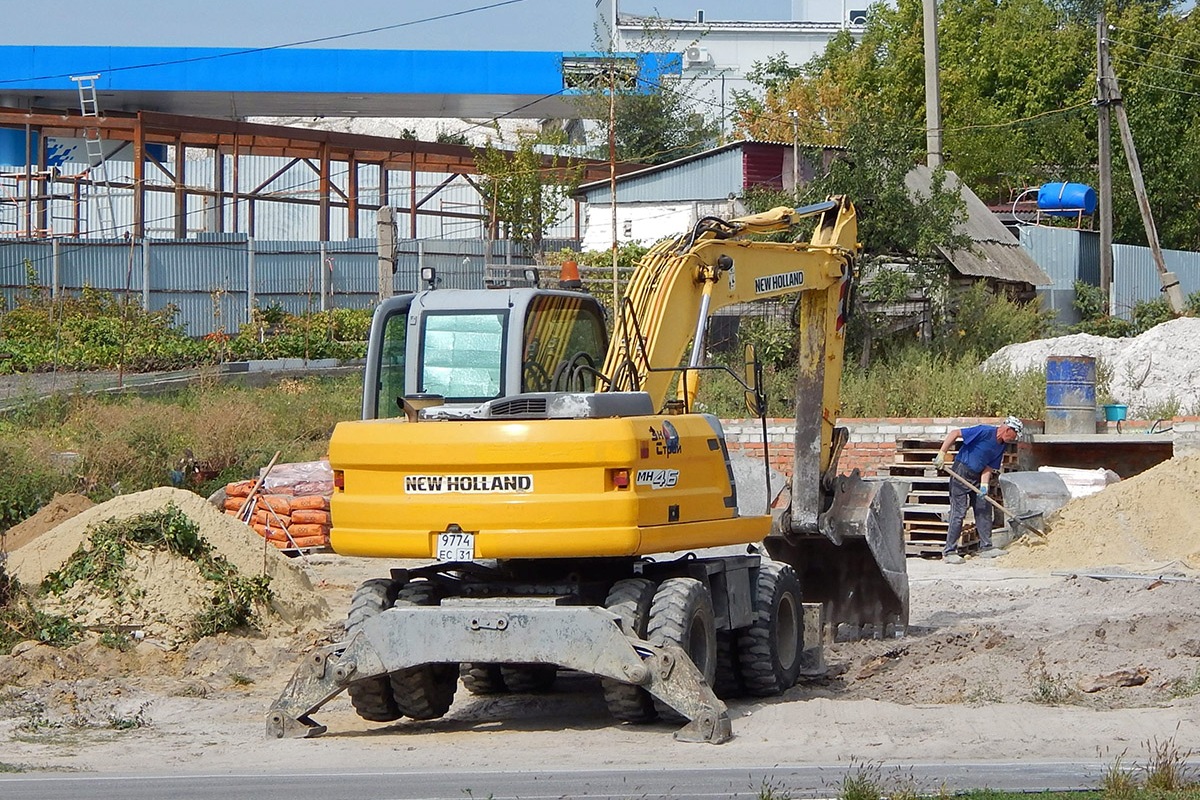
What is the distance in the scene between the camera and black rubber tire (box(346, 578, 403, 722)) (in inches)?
376

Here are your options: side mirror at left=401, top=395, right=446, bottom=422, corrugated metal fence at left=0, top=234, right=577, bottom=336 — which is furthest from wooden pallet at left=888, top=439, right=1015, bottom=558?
corrugated metal fence at left=0, top=234, right=577, bottom=336

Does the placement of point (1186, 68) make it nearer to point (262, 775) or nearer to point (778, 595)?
point (778, 595)

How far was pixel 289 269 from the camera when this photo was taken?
32812 millimetres

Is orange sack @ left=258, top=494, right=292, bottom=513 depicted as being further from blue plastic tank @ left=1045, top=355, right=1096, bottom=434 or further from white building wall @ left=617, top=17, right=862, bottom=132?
white building wall @ left=617, top=17, right=862, bottom=132

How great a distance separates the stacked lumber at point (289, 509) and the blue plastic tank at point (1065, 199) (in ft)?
83.8

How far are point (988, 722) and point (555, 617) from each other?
264cm

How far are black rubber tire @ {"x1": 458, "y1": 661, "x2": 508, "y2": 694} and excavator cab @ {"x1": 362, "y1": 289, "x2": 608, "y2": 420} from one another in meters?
2.03

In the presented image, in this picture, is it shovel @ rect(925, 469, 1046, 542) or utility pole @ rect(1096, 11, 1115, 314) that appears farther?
utility pole @ rect(1096, 11, 1115, 314)

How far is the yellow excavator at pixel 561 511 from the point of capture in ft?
28.8

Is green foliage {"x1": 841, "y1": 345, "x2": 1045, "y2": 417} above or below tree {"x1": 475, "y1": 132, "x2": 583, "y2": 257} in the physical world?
below

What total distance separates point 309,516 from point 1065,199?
85.5 feet

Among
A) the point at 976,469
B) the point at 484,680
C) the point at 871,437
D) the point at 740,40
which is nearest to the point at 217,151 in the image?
the point at 871,437

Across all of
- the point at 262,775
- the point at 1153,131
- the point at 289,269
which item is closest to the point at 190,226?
the point at 289,269

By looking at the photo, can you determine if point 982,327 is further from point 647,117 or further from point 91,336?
point 647,117
